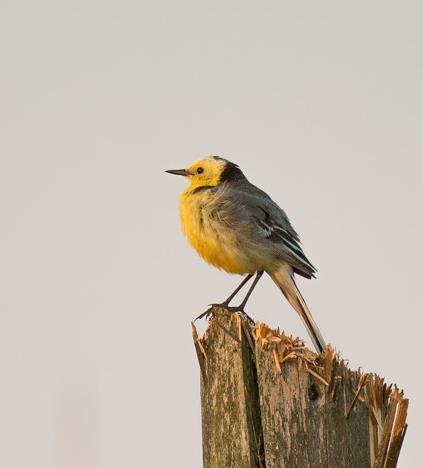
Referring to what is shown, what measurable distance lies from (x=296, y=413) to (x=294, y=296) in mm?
4532

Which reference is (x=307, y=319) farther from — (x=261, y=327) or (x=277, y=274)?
(x=261, y=327)

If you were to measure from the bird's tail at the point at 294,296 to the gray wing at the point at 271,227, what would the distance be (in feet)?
0.40

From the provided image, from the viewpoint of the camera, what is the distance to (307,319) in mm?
8273

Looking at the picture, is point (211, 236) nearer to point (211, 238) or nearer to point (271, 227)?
point (211, 238)

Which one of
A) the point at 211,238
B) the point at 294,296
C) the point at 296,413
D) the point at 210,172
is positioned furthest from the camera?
the point at 210,172

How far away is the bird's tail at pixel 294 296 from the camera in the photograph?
26.2 feet

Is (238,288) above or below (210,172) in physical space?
below

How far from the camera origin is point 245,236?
8.66 metres

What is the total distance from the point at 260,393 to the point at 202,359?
1.65ft

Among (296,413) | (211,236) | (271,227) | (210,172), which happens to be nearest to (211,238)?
(211,236)

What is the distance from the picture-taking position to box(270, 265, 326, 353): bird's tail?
315 inches

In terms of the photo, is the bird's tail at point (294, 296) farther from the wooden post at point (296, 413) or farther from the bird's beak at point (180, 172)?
the wooden post at point (296, 413)

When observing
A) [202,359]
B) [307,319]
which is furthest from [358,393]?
[307,319]

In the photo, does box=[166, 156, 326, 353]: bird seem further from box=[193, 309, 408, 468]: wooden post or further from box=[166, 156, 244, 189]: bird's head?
box=[193, 309, 408, 468]: wooden post
